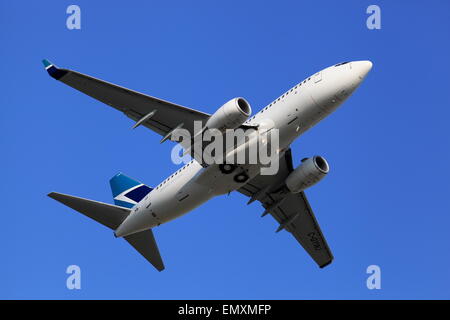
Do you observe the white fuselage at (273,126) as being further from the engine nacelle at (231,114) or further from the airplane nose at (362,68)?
the engine nacelle at (231,114)

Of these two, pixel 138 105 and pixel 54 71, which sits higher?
pixel 54 71

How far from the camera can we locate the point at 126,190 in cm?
4406

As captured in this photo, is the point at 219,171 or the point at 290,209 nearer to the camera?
the point at 219,171

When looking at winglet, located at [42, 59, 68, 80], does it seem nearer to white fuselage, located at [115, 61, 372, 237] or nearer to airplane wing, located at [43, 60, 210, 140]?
airplane wing, located at [43, 60, 210, 140]

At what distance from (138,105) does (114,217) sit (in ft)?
25.9

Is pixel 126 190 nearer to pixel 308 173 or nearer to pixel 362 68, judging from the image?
pixel 308 173

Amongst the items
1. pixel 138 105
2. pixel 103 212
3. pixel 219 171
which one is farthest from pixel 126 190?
pixel 219 171

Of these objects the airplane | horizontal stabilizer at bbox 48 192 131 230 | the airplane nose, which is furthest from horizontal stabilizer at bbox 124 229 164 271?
the airplane nose

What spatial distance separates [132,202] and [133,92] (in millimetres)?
9043

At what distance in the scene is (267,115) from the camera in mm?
36781

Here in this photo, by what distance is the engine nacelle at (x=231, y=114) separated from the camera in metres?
34.6

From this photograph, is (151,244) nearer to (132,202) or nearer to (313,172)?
(132,202)

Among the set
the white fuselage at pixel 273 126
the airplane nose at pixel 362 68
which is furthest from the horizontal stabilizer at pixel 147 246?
→ the airplane nose at pixel 362 68

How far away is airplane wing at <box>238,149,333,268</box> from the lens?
1676 inches
